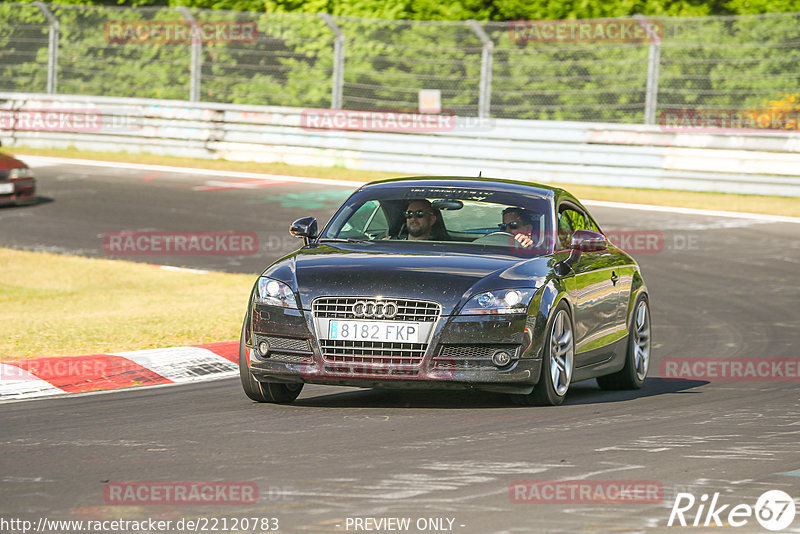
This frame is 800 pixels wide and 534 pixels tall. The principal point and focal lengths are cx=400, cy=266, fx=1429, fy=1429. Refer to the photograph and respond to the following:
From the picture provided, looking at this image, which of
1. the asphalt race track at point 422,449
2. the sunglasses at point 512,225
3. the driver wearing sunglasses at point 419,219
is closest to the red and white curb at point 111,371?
the asphalt race track at point 422,449

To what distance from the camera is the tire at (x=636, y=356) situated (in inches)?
414

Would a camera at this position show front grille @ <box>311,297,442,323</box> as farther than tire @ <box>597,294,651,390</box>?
→ No

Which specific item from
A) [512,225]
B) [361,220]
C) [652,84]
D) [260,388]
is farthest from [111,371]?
[652,84]

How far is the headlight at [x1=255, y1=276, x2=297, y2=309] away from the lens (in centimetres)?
858

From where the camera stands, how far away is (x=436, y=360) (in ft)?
27.4

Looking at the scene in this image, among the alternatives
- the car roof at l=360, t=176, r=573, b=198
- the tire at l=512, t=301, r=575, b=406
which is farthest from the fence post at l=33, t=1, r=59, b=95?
the tire at l=512, t=301, r=575, b=406

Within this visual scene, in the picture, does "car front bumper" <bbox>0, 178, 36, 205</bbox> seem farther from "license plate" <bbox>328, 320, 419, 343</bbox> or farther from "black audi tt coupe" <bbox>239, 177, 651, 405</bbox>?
"license plate" <bbox>328, 320, 419, 343</bbox>

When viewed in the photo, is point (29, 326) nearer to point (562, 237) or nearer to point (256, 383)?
point (256, 383)

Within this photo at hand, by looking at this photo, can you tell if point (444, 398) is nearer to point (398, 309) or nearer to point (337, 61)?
point (398, 309)

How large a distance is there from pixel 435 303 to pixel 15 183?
16.0m

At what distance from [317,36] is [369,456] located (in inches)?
842

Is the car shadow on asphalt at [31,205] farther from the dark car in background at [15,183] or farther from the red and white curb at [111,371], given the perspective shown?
the red and white curb at [111,371]

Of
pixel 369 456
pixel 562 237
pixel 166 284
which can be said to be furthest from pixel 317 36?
pixel 369 456

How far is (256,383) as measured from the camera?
8.99 meters
